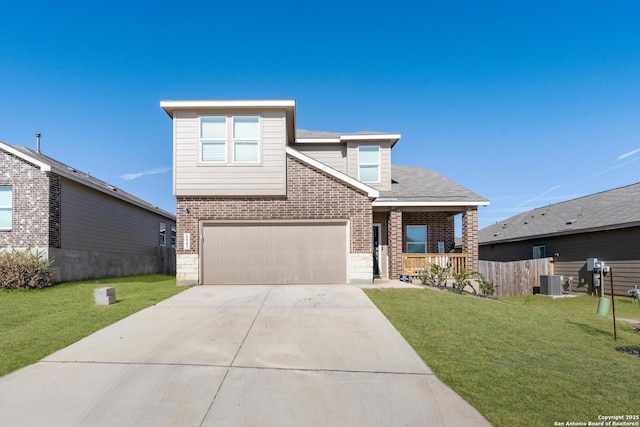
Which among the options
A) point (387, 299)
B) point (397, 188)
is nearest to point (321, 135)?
point (397, 188)

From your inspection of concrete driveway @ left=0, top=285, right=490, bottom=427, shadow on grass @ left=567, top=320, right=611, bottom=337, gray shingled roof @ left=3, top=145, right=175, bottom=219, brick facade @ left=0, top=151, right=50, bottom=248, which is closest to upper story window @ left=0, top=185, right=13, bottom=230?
brick facade @ left=0, top=151, right=50, bottom=248

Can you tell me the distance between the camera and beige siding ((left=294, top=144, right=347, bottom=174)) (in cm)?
1692

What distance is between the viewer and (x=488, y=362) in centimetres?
559

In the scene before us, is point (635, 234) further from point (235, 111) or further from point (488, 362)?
point (235, 111)

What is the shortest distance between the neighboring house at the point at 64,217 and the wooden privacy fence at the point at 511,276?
17201mm

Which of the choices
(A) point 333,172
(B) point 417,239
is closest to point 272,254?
(A) point 333,172

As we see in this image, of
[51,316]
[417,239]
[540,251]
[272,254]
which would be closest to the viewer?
[51,316]

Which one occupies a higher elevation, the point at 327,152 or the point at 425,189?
the point at 327,152

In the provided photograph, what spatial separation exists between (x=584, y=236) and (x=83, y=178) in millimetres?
22346

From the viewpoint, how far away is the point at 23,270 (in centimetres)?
1272

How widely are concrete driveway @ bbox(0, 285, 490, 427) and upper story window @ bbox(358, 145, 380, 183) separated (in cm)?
951

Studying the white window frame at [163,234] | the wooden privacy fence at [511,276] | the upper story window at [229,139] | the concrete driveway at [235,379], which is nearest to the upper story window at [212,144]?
the upper story window at [229,139]

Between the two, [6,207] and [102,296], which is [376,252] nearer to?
[102,296]

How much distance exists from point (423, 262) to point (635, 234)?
810cm
